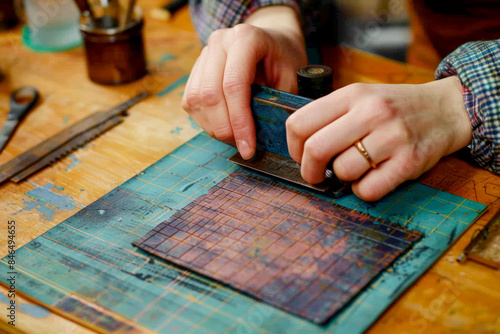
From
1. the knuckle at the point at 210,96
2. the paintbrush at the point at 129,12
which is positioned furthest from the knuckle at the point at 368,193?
the paintbrush at the point at 129,12

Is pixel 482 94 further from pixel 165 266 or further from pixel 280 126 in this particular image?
pixel 165 266

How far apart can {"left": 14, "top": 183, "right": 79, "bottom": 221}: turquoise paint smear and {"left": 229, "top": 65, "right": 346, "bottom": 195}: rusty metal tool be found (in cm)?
34

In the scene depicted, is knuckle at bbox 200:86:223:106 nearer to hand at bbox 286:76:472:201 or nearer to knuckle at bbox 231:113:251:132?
knuckle at bbox 231:113:251:132

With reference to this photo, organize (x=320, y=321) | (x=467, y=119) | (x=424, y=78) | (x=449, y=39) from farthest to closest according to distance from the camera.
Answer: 1. (x=449, y=39)
2. (x=424, y=78)
3. (x=467, y=119)
4. (x=320, y=321)

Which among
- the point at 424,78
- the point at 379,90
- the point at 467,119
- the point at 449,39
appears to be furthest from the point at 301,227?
the point at 449,39

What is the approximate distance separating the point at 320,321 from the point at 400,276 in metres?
0.16

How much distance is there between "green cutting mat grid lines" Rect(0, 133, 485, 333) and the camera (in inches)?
27.5

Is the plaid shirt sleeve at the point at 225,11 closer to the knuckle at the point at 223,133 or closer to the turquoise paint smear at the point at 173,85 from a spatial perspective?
the turquoise paint smear at the point at 173,85

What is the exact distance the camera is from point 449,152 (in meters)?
0.96

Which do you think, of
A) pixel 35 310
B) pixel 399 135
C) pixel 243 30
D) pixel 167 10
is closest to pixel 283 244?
pixel 399 135

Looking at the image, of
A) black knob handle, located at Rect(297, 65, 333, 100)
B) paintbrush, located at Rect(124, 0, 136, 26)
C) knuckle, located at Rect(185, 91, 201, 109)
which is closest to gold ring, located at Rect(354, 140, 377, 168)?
black knob handle, located at Rect(297, 65, 333, 100)

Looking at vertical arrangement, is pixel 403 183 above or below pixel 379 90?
below

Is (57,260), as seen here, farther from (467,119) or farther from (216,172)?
(467,119)

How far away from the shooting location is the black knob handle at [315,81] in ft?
2.97
